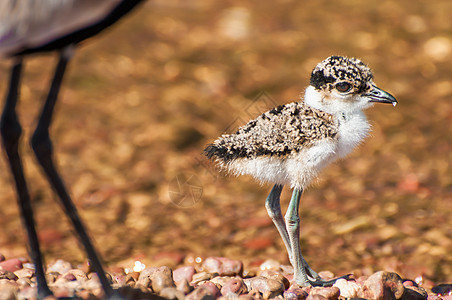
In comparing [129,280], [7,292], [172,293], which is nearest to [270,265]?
[129,280]

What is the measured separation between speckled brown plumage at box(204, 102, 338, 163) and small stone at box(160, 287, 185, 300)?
2.21 feet

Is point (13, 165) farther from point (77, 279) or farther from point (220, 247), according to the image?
point (220, 247)

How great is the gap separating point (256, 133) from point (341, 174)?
285cm

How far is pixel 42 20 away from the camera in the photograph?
2555 millimetres

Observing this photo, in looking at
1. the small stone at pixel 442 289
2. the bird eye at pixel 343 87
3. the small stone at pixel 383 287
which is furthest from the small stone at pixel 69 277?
the small stone at pixel 442 289

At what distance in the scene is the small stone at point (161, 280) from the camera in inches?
123

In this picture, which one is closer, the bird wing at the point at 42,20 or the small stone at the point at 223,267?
the bird wing at the point at 42,20

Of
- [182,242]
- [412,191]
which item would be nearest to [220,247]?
[182,242]

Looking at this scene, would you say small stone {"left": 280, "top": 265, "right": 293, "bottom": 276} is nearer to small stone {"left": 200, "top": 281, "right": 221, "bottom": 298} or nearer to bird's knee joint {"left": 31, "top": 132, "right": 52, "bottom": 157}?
small stone {"left": 200, "top": 281, "right": 221, "bottom": 298}

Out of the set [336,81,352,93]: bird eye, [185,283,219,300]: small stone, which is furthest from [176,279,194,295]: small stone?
[336,81,352,93]: bird eye

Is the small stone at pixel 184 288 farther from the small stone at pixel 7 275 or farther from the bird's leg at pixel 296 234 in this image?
the small stone at pixel 7 275

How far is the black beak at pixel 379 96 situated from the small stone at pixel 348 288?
0.97 metres

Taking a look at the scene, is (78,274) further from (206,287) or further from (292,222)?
(292,222)

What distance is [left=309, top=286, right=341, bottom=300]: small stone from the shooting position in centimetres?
311
